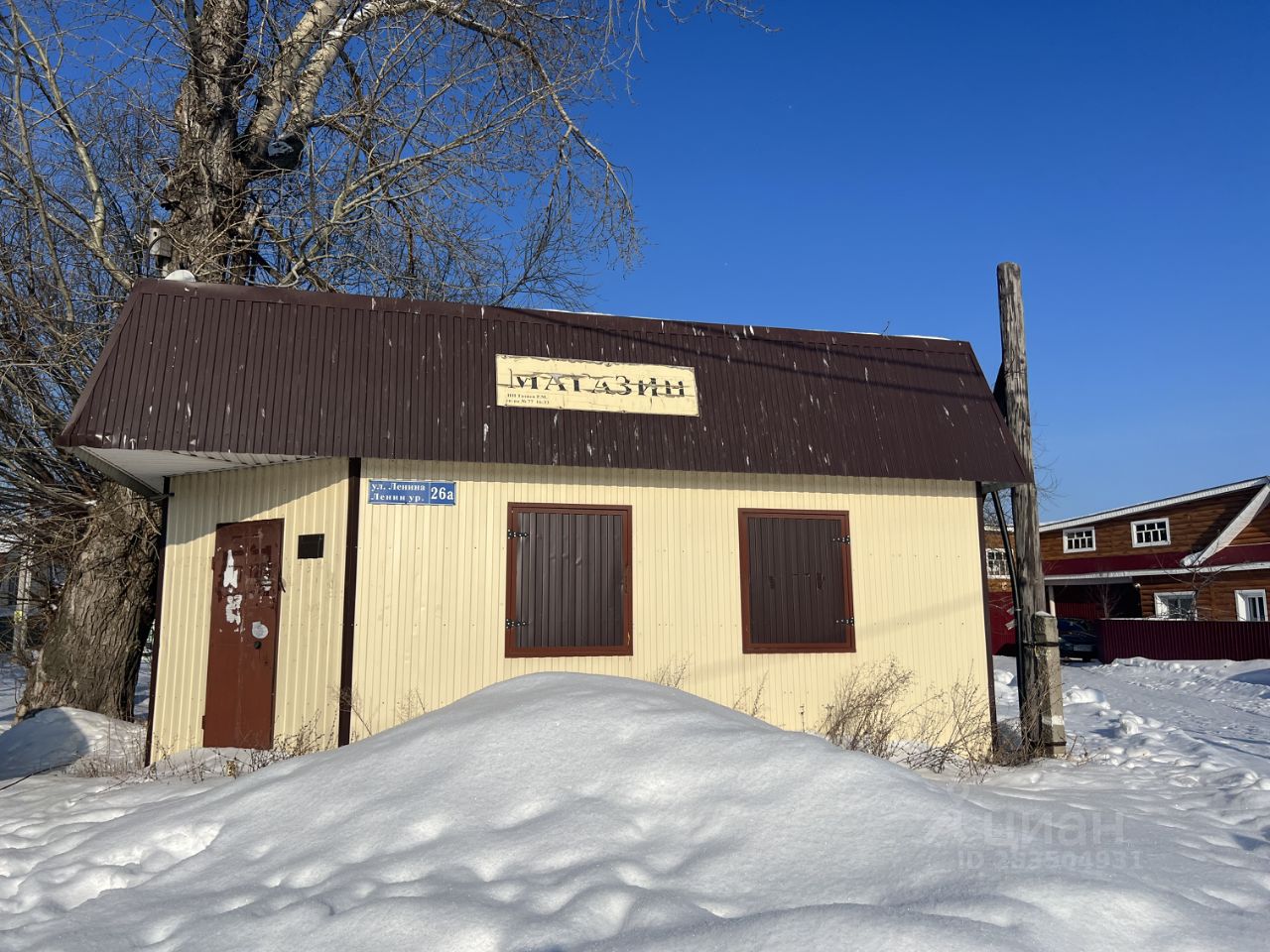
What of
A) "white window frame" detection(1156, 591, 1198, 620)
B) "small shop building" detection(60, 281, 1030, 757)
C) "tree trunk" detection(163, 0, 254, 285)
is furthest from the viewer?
"white window frame" detection(1156, 591, 1198, 620)

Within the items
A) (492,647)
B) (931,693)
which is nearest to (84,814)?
(492,647)

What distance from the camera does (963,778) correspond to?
8.36 metres

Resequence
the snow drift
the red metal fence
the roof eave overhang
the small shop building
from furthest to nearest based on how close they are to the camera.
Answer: the red metal fence < the snow drift < the small shop building < the roof eave overhang

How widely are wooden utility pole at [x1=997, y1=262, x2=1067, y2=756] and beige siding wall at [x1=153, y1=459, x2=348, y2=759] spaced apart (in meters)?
7.05

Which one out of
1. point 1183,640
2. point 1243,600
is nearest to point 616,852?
point 1183,640

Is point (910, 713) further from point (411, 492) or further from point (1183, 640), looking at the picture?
point (1183, 640)

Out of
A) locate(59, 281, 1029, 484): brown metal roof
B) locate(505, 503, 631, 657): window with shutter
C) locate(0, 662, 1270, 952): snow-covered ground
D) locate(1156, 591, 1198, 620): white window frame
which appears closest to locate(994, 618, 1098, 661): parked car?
locate(1156, 591, 1198, 620): white window frame

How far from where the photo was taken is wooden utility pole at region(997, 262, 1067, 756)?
Answer: 962cm

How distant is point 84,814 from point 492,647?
3.68 m

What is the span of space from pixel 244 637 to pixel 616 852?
6310 mm

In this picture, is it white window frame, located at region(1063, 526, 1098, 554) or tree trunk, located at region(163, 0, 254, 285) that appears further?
white window frame, located at region(1063, 526, 1098, 554)

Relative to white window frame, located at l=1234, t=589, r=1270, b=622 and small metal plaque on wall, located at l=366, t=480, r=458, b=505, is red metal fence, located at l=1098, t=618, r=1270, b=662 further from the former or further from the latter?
small metal plaque on wall, located at l=366, t=480, r=458, b=505

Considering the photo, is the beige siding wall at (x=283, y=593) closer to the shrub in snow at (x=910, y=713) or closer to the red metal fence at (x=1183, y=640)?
the shrub in snow at (x=910, y=713)

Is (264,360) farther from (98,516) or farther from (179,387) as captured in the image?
(98,516)
